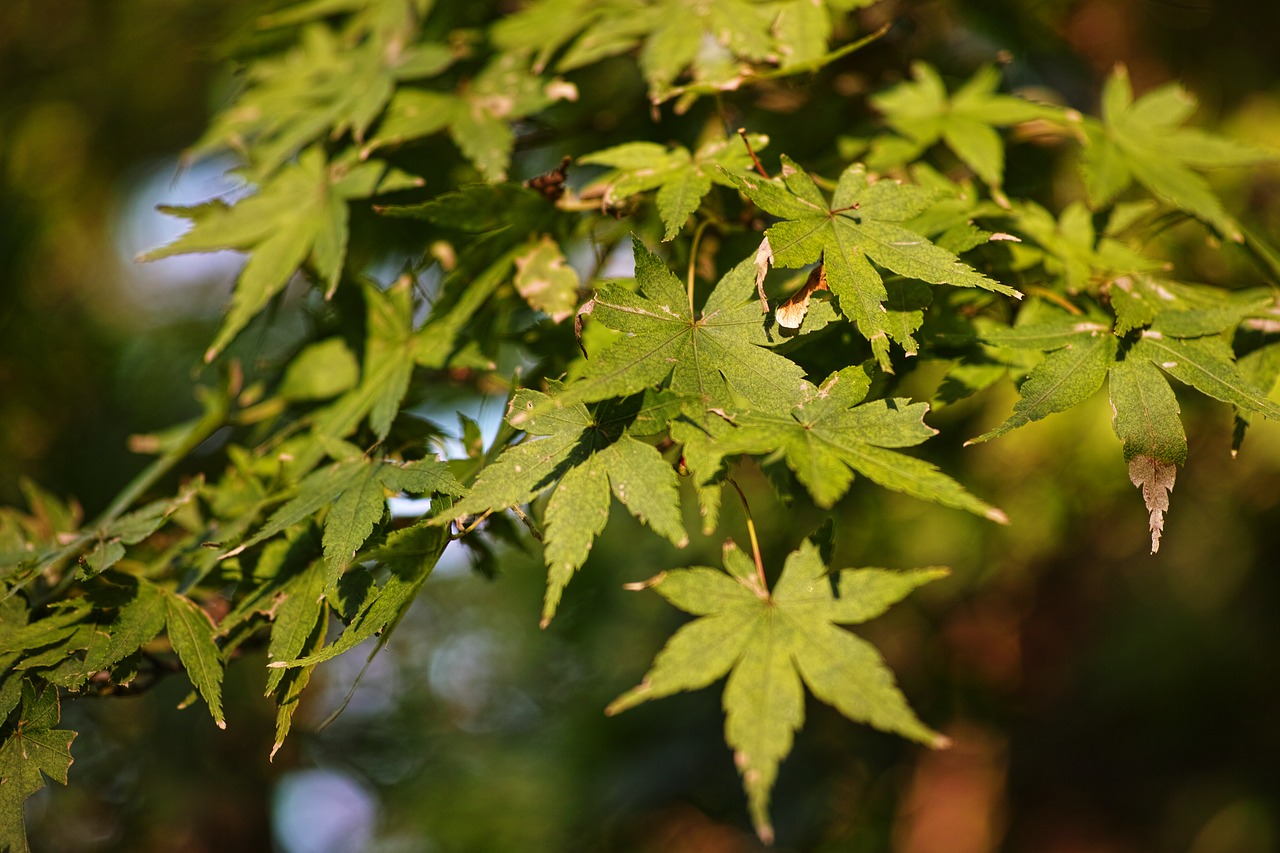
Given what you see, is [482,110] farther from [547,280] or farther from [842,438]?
[842,438]

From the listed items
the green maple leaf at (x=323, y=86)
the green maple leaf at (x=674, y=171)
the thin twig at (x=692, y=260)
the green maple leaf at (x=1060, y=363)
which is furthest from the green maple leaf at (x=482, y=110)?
the green maple leaf at (x=1060, y=363)

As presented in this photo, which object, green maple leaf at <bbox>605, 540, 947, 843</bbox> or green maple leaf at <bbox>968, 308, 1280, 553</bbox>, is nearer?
green maple leaf at <bbox>605, 540, 947, 843</bbox>

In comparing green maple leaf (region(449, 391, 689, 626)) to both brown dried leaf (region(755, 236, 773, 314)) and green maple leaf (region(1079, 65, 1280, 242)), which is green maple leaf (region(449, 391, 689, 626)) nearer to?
brown dried leaf (region(755, 236, 773, 314))

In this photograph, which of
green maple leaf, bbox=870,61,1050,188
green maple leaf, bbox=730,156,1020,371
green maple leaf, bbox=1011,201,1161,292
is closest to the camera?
green maple leaf, bbox=730,156,1020,371

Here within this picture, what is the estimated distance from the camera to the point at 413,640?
491cm

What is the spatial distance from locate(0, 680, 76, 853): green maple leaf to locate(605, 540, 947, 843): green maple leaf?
602 mm

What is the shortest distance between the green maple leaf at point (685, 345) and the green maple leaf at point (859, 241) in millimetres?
60

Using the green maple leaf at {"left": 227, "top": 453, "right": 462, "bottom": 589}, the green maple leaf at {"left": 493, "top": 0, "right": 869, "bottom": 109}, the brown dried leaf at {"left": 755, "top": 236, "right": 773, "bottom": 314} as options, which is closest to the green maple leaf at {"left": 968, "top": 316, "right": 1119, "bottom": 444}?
the brown dried leaf at {"left": 755, "top": 236, "right": 773, "bottom": 314}

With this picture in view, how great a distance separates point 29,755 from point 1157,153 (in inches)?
Result: 60.4

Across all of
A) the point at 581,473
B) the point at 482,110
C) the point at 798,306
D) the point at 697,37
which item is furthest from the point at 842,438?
the point at 482,110

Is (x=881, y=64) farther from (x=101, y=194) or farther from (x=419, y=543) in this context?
(x=101, y=194)

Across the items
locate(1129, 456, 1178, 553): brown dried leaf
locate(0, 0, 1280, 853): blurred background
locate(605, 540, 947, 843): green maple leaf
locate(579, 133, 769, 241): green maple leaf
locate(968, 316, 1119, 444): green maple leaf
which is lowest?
locate(0, 0, 1280, 853): blurred background

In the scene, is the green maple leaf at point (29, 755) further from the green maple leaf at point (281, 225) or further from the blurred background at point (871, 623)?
the blurred background at point (871, 623)

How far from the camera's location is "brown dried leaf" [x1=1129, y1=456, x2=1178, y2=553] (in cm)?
75
